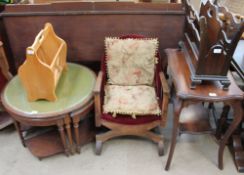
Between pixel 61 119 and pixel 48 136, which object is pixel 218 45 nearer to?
pixel 61 119

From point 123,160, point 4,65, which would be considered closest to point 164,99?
point 123,160

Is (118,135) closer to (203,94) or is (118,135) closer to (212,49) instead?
(203,94)

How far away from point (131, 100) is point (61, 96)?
562 mm

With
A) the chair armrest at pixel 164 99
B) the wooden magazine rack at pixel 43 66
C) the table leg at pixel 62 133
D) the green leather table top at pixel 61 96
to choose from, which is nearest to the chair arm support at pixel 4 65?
the green leather table top at pixel 61 96

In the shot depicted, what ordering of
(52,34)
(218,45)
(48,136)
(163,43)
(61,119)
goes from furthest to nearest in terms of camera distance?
(163,43) < (48,136) < (52,34) < (61,119) < (218,45)

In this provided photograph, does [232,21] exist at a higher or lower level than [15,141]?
higher

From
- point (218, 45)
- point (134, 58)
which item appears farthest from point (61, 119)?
point (218, 45)

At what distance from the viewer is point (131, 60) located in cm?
206

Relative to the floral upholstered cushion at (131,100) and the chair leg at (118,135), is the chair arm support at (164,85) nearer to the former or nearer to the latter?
the floral upholstered cushion at (131,100)

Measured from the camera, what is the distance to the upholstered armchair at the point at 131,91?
1877 millimetres

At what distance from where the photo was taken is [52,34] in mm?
1969

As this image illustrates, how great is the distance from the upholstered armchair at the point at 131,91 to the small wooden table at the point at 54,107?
0.15m

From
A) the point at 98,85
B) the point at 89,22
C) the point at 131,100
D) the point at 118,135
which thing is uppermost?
the point at 89,22

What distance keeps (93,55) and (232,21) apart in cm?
131
